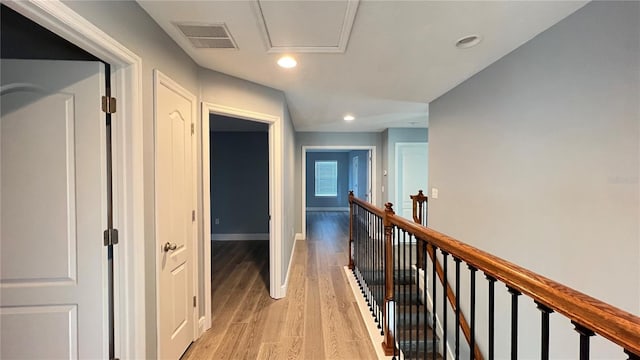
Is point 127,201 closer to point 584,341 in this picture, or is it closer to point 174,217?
point 174,217

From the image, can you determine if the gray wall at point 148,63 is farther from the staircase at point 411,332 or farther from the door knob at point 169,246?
the staircase at point 411,332

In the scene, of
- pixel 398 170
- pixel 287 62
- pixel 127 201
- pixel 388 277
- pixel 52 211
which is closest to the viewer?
pixel 52 211

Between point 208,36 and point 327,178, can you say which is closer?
point 208,36

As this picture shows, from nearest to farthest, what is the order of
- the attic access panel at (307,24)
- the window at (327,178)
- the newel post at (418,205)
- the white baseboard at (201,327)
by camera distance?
the attic access panel at (307,24) < the white baseboard at (201,327) < the newel post at (418,205) < the window at (327,178)

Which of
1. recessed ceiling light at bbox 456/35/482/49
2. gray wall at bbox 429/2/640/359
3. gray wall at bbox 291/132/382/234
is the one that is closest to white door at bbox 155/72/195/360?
recessed ceiling light at bbox 456/35/482/49

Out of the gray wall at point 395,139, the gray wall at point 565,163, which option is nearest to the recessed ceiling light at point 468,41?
the gray wall at point 565,163

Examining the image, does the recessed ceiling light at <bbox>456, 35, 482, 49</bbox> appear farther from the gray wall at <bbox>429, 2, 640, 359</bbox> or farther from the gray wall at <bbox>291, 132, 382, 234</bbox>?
the gray wall at <bbox>291, 132, 382, 234</bbox>

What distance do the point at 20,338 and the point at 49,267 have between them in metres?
0.38

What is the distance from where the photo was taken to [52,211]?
1418 millimetres

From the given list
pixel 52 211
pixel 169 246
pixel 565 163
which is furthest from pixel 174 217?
pixel 565 163

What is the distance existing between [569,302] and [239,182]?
5.97 meters

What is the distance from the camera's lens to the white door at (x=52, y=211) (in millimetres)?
1379

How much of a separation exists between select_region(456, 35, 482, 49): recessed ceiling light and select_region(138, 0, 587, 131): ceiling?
0.15ft

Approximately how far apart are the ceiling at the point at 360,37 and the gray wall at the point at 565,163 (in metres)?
0.23
